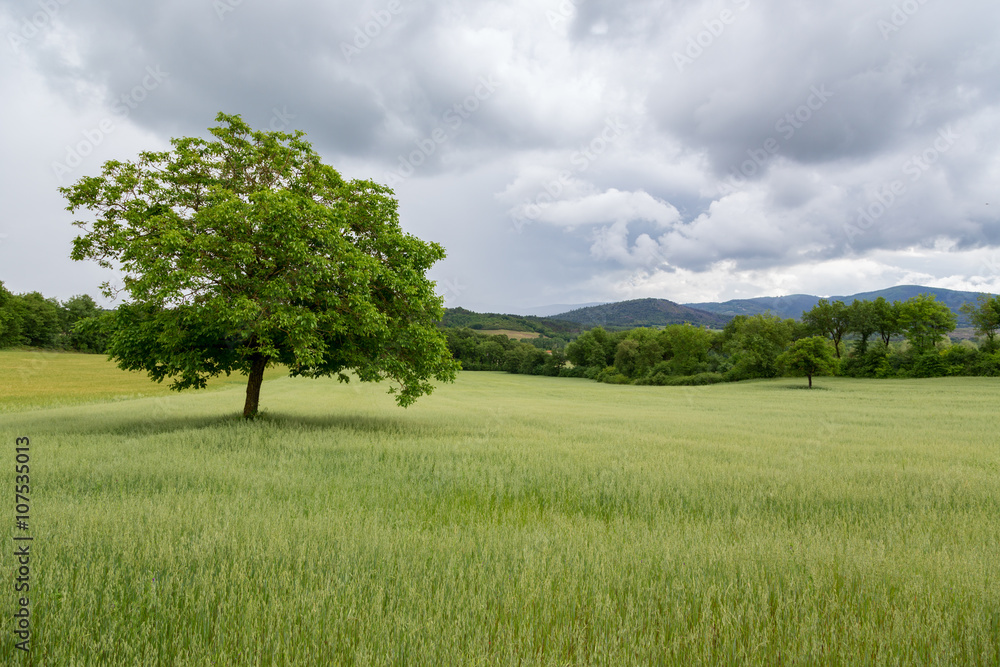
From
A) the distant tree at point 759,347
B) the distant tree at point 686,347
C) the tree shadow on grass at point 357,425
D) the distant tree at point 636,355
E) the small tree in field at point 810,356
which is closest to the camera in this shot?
the tree shadow on grass at point 357,425

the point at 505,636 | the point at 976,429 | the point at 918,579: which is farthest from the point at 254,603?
the point at 976,429

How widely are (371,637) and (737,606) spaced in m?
3.10

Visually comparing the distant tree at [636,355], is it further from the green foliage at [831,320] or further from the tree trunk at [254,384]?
the tree trunk at [254,384]

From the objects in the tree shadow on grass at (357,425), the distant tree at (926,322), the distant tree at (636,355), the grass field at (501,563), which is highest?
the distant tree at (926,322)

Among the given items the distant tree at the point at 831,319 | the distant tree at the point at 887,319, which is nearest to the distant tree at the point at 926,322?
the distant tree at the point at 887,319

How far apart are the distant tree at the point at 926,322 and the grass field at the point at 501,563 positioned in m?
85.5

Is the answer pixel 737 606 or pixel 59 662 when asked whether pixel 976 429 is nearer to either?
pixel 737 606

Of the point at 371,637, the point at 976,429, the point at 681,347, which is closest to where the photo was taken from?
the point at 371,637

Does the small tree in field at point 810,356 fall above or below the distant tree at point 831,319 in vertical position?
below

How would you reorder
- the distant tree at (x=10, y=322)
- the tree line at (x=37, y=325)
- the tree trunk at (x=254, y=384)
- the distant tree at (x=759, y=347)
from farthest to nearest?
the tree line at (x=37, y=325) → the distant tree at (x=10, y=322) → the distant tree at (x=759, y=347) → the tree trunk at (x=254, y=384)

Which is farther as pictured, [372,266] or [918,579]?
[372,266]

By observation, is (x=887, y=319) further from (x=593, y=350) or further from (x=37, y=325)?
(x=37, y=325)

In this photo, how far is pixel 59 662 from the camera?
10.2ft

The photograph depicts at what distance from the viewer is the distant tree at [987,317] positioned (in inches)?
2662
